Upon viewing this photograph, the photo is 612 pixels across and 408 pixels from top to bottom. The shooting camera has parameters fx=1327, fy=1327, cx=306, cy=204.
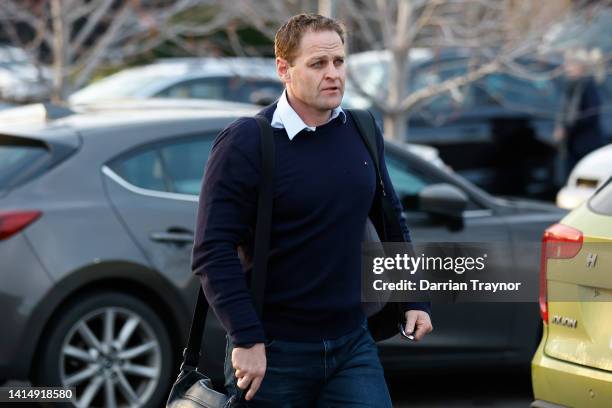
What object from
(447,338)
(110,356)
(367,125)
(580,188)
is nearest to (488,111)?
(580,188)

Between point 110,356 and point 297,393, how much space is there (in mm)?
2477

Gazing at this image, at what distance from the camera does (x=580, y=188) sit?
356 inches

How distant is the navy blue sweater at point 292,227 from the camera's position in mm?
3719

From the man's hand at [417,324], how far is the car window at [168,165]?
103 inches

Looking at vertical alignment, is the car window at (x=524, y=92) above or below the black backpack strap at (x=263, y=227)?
above

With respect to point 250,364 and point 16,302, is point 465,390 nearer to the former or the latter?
point 16,302

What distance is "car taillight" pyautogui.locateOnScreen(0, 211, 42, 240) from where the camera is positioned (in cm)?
585

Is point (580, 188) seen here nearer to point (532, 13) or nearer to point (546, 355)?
point (532, 13)

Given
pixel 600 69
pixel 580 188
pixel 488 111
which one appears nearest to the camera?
pixel 580 188

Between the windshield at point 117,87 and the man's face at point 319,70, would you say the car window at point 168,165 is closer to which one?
the man's face at point 319,70

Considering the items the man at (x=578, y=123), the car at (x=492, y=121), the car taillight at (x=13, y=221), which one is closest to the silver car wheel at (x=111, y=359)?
the car taillight at (x=13, y=221)

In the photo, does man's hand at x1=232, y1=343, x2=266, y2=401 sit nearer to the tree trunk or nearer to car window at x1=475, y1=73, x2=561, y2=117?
the tree trunk

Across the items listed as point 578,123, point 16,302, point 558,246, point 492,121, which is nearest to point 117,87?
point 492,121

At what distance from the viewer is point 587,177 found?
887cm
